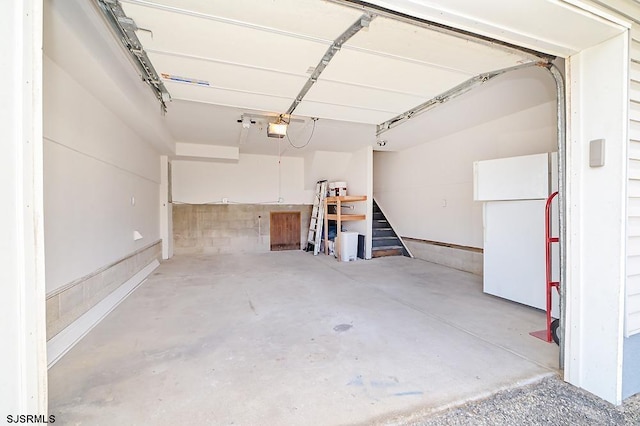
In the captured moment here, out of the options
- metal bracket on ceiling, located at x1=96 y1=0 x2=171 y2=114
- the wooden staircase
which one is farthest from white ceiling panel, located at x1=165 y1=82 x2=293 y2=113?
the wooden staircase

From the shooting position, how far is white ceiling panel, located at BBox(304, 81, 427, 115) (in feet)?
9.95

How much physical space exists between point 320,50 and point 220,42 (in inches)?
30.0

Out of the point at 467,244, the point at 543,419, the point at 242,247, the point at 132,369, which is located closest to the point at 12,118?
the point at 132,369

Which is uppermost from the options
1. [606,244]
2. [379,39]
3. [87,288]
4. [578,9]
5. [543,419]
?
[379,39]

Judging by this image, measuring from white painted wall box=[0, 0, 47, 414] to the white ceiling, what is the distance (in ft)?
3.37

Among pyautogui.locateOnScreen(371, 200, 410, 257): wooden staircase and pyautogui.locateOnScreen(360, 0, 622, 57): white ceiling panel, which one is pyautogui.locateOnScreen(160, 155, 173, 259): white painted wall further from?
pyautogui.locateOnScreen(360, 0, 622, 57): white ceiling panel

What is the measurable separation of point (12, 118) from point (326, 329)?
8.05 ft

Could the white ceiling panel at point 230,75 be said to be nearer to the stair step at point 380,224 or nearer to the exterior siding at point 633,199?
the exterior siding at point 633,199

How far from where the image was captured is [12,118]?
3.20 feet

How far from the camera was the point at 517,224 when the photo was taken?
328 cm

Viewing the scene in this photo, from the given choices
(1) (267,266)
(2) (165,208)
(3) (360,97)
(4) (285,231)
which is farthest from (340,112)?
(4) (285,231)

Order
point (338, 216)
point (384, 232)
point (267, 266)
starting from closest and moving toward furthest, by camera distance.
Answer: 1. point (267, 266)
2. point (338, 216)
3. point (384, 232)

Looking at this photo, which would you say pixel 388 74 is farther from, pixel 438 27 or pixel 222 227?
pixel 222 227

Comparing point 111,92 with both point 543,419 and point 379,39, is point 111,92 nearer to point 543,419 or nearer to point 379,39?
point 379,39
